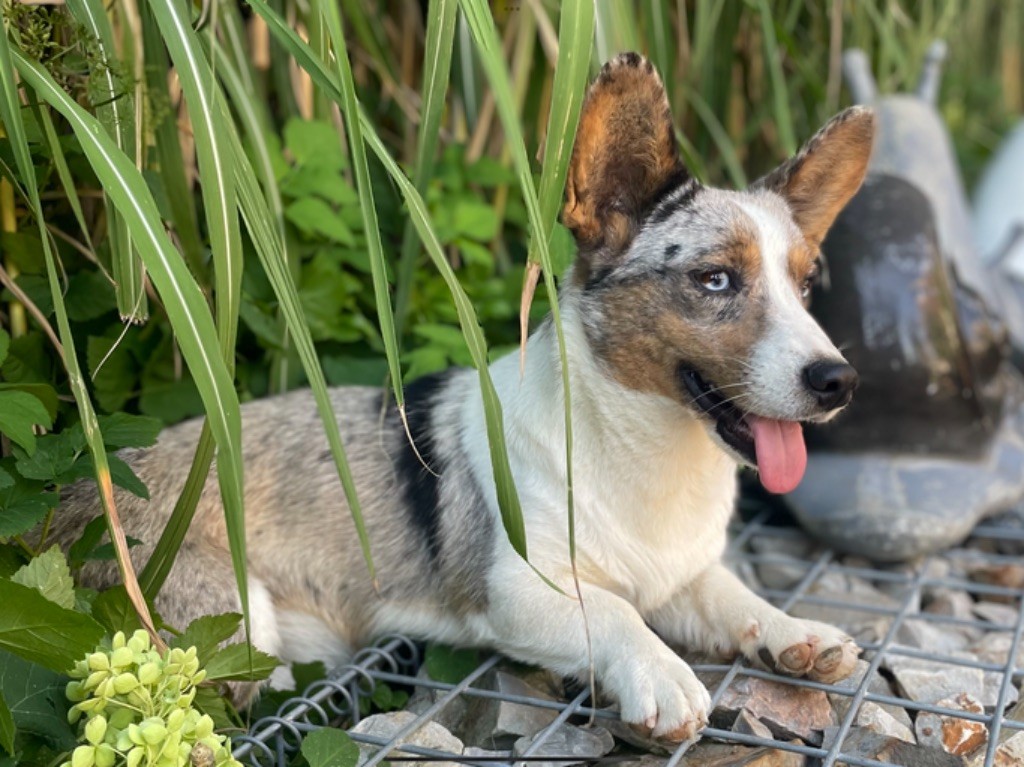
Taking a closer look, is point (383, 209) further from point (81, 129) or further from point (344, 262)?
point (81, 129)

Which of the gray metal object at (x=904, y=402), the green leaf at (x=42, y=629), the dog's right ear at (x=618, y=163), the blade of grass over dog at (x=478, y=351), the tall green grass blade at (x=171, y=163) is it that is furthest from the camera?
the gray metal object at (x=904, y=402)

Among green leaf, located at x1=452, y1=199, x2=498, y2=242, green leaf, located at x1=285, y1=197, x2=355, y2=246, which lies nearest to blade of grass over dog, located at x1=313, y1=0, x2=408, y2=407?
green leaf, located at x1=285, y1=197, x2=355, y2=246

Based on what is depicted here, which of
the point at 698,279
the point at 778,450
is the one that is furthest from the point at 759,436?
the point at 698,279

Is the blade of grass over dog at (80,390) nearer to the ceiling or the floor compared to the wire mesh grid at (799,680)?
nearer to the ceiling

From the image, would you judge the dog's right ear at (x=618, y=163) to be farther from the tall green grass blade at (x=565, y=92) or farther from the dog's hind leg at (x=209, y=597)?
the dog's hind leg at (x=209, y=597)

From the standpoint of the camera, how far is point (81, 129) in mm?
1651

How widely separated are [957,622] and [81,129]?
211 centimetres

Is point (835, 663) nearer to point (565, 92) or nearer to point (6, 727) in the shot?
point (565, 92)

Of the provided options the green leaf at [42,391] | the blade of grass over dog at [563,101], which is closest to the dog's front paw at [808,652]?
the blade of grass over dog at [563,101]

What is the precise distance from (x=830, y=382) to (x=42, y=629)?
131 cm

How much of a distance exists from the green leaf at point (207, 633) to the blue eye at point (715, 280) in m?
1.03

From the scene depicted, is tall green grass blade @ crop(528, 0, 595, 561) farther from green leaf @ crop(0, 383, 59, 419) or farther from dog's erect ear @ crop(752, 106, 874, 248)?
green leaf @ crop(0, 383, 59, 419)

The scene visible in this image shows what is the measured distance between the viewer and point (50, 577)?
5.82 feet

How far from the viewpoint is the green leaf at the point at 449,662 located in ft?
7.54
